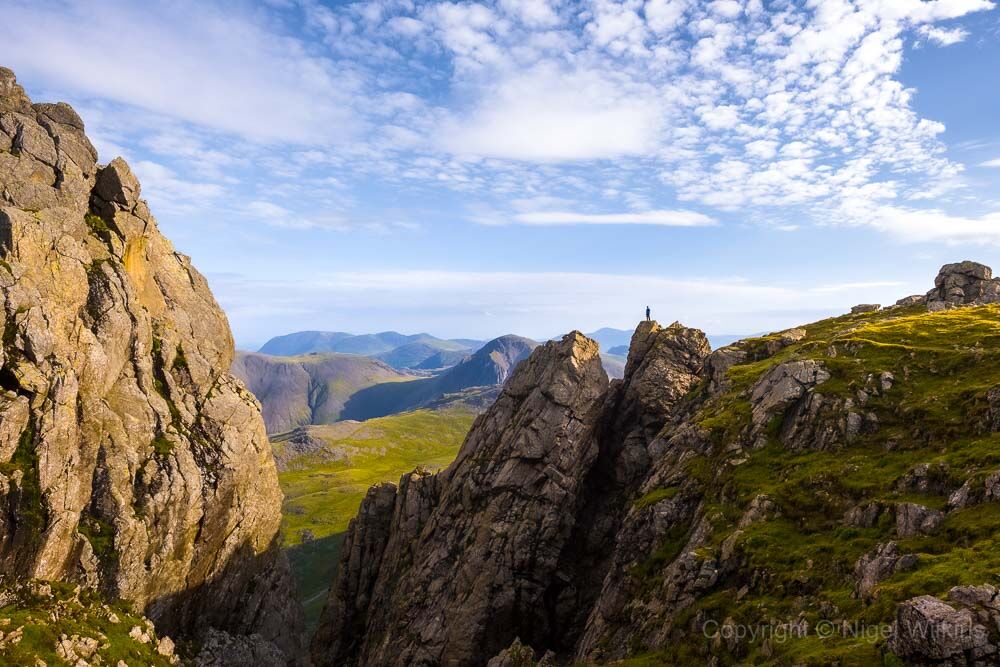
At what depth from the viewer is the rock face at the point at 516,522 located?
6825 cm

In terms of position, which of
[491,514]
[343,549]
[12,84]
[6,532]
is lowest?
[343,549]

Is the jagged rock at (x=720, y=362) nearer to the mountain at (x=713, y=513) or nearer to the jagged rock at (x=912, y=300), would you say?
the mountain at (x=713, y=513)

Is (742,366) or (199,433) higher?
(742,366)

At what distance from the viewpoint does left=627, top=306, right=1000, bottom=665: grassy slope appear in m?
29.6

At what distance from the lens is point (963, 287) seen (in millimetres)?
94000

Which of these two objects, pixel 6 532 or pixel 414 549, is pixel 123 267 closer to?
pixel 6 532

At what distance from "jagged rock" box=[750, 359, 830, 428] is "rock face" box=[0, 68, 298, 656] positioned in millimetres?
71664

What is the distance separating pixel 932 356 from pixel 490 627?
188 feet

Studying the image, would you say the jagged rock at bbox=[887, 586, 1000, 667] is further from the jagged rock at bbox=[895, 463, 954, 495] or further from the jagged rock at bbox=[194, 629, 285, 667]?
the jagged rock at bbox=[194, 629, 285, 667]

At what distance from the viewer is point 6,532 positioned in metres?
53.9

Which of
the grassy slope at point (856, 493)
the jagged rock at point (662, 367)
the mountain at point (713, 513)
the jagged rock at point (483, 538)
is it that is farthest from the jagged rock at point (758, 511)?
the jagged rock at point (662, 367)

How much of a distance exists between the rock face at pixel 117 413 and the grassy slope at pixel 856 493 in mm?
59429

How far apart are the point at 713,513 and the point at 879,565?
53.0 ft

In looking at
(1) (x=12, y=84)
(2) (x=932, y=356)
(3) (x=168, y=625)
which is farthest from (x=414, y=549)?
(1) (x=12, y=84)
